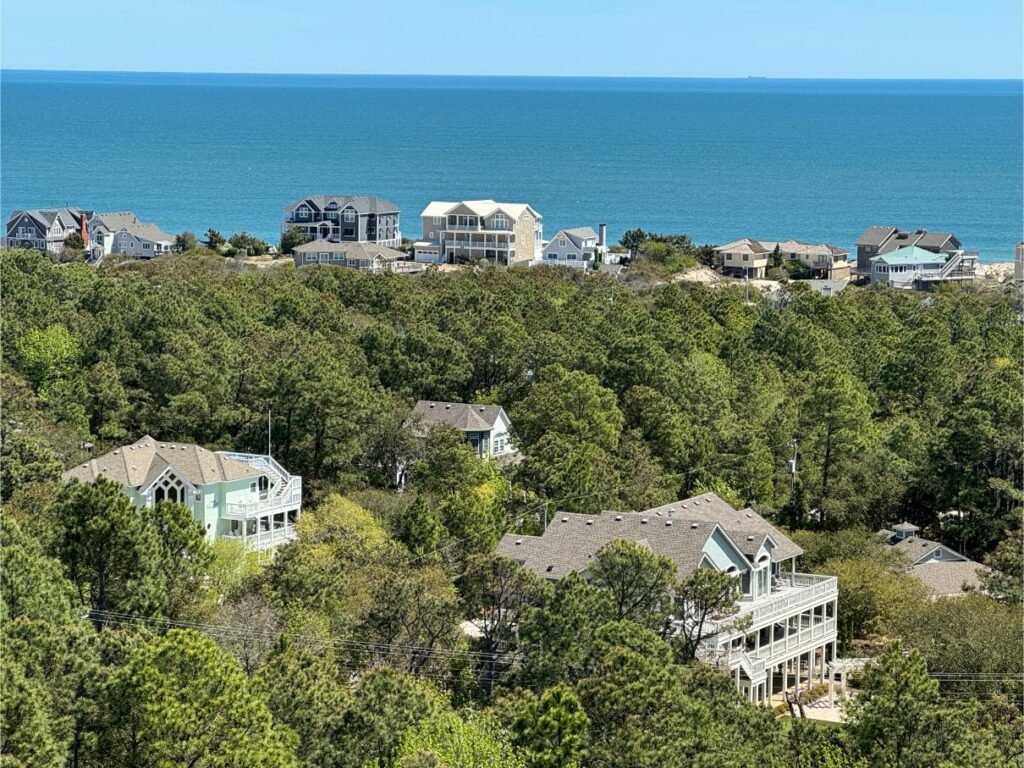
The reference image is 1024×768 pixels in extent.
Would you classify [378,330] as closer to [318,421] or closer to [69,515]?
[318,421]

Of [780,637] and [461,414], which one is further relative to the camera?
[461,414]

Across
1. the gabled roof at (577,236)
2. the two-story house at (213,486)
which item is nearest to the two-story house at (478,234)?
the gabled roof at (577,236)

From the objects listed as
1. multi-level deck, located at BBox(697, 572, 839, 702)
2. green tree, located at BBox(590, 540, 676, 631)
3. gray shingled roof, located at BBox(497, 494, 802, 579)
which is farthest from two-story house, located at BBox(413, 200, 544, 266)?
green tree, located at BBox(590, 540, 676, 631)

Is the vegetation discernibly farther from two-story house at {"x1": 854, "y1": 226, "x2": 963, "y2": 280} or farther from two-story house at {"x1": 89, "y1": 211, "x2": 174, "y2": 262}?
two-story house at {"x1": 854, "y1": 226, "x2": 963, "y2": 280}

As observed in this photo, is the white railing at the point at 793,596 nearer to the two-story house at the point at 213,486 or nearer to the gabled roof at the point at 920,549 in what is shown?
the gabled roof at the point at 920,549

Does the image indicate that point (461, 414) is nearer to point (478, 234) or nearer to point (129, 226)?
point (478, 234)

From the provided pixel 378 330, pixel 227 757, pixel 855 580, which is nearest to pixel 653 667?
pixel 227 757

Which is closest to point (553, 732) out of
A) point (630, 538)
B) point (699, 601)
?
point (699, 601)
